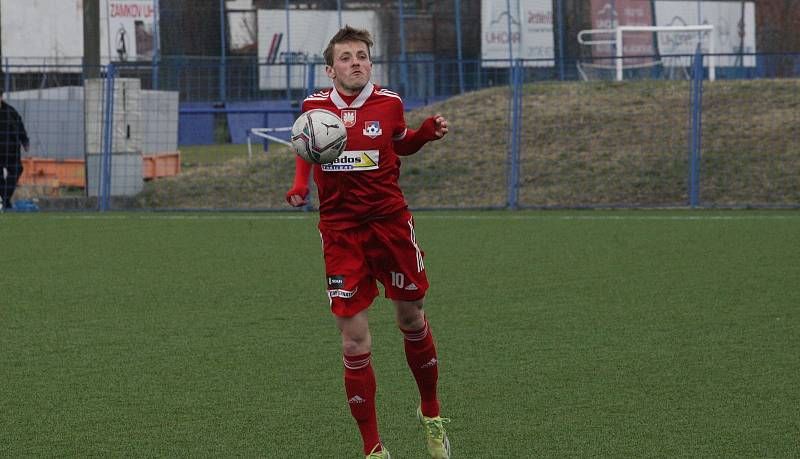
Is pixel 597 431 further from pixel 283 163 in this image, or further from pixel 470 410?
pixel 283 163

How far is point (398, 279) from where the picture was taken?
5.39m

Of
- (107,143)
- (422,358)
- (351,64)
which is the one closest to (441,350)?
(422,358)

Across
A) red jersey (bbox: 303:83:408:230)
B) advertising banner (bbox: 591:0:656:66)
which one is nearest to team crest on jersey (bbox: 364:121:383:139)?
red jersey (bbox: 303:83:408:230)

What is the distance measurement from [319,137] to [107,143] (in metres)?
14.4

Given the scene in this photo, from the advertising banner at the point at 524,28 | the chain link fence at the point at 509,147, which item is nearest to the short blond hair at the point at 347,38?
the chain link fence at the point at 509,147

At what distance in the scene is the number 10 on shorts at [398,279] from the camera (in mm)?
5387

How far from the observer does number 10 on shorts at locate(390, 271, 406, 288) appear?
17.7ft

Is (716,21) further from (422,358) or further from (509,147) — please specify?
(422,358)

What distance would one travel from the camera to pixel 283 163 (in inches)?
834

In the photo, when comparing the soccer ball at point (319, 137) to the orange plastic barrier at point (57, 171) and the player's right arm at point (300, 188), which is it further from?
→ the orange plastic barrier at point (57, 171)

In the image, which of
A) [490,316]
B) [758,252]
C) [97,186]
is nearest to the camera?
[490,316]

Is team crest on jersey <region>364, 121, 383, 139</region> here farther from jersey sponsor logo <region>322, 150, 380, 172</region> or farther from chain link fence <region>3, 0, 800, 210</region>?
chain link fence <region>3, 0, 800, 210</region>

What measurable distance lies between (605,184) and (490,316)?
11.0 metres

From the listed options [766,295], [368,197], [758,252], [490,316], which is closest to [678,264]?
[758,252]
